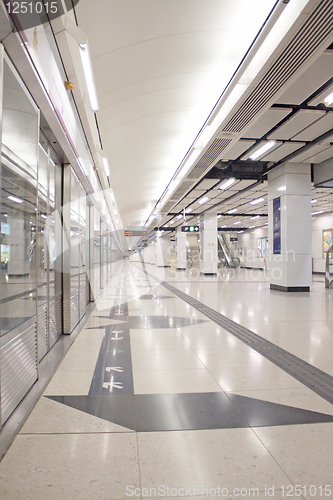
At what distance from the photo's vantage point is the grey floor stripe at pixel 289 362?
9.70ft

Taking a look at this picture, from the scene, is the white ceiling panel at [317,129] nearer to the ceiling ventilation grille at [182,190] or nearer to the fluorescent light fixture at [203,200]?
the ceiling ventilation grille at [182,190]

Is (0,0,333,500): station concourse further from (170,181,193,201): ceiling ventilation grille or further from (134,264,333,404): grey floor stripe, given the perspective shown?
(170,181,193,201): ceiling ventilation grille

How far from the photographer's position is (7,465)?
6.06 ft

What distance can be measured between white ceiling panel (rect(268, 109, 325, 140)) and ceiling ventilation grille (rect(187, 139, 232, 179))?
3.96 ft

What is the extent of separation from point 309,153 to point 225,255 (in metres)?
24.9

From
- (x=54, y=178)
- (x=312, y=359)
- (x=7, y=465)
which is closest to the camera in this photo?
(x=7, y=465)

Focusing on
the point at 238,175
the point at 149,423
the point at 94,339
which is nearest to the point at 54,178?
the point at 94,339

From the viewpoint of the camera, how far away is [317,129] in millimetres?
7180

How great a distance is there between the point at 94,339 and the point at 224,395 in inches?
100

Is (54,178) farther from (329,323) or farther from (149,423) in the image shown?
(329,323)

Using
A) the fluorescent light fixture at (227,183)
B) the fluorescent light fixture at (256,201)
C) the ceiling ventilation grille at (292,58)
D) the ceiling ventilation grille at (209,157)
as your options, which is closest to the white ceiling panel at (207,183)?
the fluorescent light fixture at (227,183)

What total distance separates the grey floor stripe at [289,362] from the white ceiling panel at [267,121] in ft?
13.8

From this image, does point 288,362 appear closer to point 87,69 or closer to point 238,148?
point 87,69

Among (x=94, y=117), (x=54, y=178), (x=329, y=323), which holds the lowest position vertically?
(x=329, y=323)
